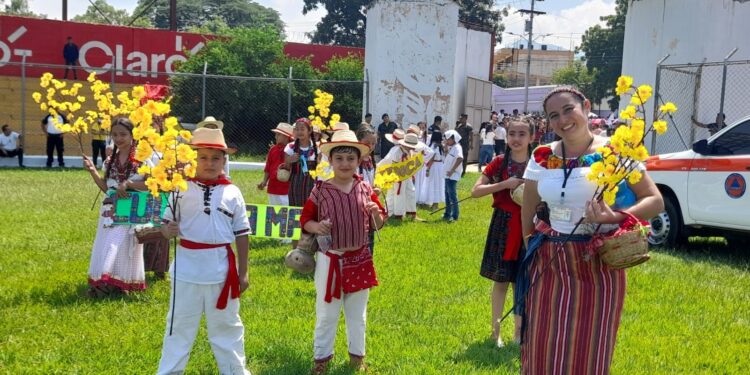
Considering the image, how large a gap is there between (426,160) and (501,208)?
27.3 ft

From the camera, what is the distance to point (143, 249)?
24.9ft

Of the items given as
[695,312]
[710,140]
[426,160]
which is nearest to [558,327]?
[695,312]

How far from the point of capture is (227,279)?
14.6ft

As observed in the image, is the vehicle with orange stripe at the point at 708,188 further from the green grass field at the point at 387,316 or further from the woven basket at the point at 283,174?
the woven basket at the point at 283,174

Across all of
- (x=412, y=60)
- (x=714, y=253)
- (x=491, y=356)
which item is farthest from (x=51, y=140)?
(x=491, y=356)

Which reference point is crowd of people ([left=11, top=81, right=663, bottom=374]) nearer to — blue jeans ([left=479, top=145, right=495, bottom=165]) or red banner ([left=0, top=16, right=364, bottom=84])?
blue jeans ([left=479, top=145, right=495, bottom=165])

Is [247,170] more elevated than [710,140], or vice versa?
[710,140]

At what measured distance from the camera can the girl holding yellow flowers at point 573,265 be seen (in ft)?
11.3

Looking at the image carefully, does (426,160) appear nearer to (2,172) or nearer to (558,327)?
(558,327)

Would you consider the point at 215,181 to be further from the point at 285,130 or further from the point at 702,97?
the point at 702,97

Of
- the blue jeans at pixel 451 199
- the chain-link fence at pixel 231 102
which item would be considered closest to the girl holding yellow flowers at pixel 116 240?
the blue jeans at pixel 451 199

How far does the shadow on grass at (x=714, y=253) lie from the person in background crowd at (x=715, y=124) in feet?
8.02

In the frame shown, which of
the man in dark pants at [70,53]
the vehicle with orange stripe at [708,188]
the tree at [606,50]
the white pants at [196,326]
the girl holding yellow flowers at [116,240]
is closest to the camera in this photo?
the white pants at [196,326]

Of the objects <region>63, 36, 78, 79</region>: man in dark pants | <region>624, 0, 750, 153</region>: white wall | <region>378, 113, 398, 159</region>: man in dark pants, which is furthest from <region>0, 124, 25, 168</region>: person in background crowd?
<region>624, 0, 750, 153</region>: white wall
